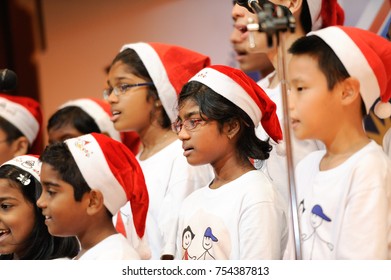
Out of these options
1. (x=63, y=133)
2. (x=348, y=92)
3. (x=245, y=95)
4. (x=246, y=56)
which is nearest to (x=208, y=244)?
(x=245, y=95)

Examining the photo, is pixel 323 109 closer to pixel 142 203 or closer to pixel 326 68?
pixel 326 68

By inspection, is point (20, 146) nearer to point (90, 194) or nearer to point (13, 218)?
point (13, 218)

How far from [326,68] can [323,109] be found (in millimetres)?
121

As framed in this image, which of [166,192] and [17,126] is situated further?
[17,126]

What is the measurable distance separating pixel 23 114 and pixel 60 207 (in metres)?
1.05

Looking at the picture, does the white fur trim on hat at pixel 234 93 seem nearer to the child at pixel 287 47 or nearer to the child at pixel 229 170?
the child at pixel 229 170

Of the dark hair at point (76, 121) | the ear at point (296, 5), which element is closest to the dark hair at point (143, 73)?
the dark hair at point (76, 121)

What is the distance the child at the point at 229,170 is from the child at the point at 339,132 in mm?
115

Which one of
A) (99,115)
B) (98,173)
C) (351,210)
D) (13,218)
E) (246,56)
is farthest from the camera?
(99,115)

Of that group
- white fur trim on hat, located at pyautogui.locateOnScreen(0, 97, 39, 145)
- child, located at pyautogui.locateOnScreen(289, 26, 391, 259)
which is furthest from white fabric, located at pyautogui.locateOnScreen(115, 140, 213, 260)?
white fur trim on hat, located at pyautogui.locateOnScreen(0, 97, 39, 145)

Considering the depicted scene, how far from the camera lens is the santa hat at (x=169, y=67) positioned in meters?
3.01

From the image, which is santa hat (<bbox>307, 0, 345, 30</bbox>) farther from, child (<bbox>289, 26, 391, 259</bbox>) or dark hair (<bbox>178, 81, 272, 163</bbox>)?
dark hair (<bbox>178, 81, 272, 163</bbox>)

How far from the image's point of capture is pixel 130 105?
3004mm

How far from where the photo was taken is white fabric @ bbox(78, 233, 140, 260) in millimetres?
2438
